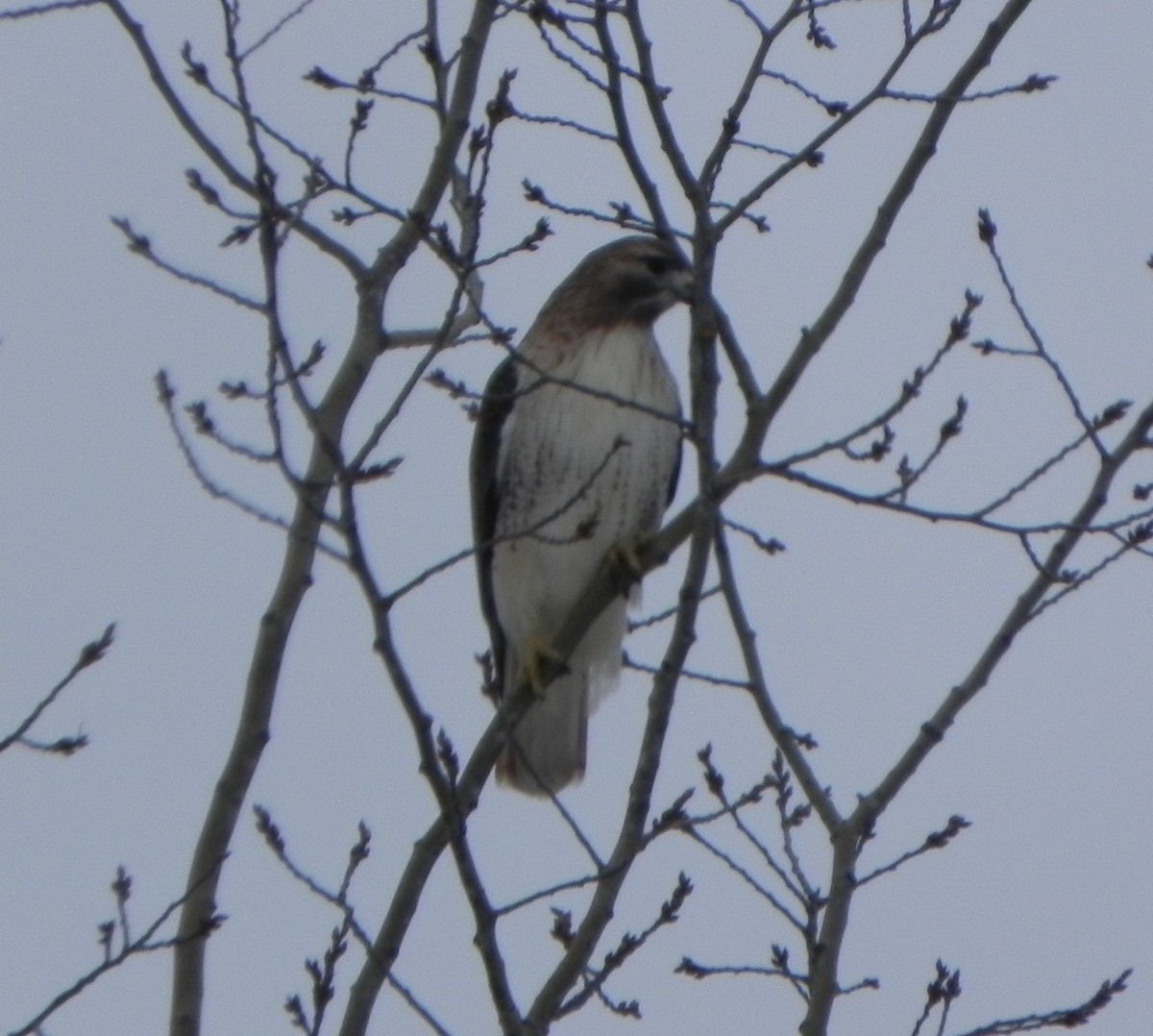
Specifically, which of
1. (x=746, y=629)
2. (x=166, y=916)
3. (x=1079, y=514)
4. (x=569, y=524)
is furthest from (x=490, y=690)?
(x=569, y=524)

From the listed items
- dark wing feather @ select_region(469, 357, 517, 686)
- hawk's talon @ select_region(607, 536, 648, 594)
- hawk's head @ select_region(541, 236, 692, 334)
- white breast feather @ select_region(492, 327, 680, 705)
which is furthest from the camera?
hawk's head @ select_region(541, 236, 692, 334)

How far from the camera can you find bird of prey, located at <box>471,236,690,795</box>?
6109 millimetres

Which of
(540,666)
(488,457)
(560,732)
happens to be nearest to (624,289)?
(488,457)

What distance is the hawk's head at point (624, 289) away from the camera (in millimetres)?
6418

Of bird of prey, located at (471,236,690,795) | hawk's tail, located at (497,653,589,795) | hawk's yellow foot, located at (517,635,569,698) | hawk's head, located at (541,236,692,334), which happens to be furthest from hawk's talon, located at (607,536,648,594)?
hawk's tail, located at (497,653,589,795)

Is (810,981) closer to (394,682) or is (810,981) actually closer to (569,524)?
(394,682)

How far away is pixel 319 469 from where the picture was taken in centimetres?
448

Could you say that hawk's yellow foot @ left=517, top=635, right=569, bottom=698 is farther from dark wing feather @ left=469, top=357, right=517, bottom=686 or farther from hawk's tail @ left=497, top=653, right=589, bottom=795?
hawk's tail @ left=497, top=653, right=589, bottom=795

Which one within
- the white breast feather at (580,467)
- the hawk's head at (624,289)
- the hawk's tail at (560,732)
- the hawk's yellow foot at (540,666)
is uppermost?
the hawk's head at (624,289)

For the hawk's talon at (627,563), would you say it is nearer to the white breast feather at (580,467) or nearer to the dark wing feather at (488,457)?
the white breast feather at (580,467)

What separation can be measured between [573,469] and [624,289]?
2.25 feet

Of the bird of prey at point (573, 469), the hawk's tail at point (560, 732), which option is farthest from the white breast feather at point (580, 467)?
the hawk's tail at point (560, 732)

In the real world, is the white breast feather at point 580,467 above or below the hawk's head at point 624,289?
below

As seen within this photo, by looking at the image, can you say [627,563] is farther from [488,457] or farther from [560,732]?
[560,732]
